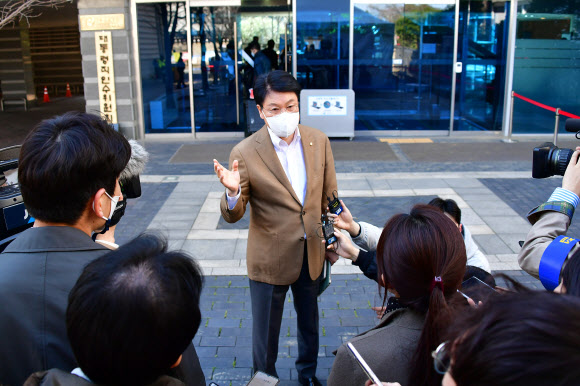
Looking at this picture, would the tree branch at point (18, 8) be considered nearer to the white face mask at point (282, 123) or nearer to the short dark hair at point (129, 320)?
the white face mask at point (282, 123)

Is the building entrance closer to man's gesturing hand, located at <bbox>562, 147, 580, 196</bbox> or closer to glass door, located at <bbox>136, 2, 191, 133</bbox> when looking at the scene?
glass door, located at <bbox>136, 2, 191, 133</bbox>

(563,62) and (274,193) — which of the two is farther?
(563,62)

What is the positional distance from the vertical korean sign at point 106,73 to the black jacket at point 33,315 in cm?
942

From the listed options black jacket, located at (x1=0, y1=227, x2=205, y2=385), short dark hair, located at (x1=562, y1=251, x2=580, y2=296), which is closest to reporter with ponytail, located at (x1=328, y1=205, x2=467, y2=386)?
short dark hair, located at (x1=562, y1=251, x2=580, y2=296)

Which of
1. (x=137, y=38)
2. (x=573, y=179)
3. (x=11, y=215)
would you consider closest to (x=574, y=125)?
(x=573, y=179)

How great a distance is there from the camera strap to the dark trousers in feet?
5.06

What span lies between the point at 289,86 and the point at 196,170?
585 centimetres

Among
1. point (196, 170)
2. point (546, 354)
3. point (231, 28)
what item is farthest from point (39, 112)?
point (546, 354)

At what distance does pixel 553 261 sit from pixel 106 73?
33.7 ft

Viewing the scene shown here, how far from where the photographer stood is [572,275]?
1.45 metres

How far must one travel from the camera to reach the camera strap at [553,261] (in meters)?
1.73

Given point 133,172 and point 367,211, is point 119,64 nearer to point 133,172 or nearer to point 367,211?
point 367,211

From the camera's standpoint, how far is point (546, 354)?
0.94 metres

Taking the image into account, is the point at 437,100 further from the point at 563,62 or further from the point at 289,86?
the point at 289,86
